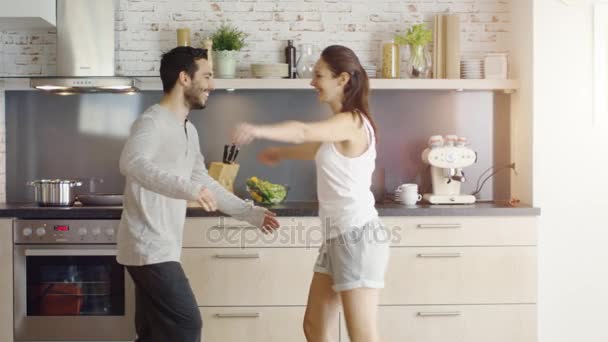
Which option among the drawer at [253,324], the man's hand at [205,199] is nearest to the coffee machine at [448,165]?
the drawer at [253,324]

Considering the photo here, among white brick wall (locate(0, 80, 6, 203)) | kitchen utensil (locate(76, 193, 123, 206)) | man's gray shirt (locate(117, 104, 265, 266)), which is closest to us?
man's gray shirt (locate(117, 104, 265, 266))

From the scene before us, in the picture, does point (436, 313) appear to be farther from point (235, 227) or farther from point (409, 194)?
point (235, 227)

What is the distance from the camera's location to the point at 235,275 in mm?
4383

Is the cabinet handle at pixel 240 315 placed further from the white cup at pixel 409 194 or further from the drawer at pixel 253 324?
the white cup at pixel 409 194

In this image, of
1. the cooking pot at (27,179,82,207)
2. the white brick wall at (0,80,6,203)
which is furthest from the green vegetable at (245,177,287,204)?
the white brick wall at (0,80,6,203)

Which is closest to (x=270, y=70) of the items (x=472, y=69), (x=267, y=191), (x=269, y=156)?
(x=267, y=191)

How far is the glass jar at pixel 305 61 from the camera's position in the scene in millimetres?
4824

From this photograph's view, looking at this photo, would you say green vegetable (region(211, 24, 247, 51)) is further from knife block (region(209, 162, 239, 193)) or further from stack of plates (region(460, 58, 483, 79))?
stack of plates (region(460, 58, 483, 79))

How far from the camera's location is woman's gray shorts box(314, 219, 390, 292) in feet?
9.71

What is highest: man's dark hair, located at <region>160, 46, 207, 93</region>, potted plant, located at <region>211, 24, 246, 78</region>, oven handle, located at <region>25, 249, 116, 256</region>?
potted plant, located at <region>211, 24, 246, 78</region>

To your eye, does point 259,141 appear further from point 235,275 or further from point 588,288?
point 588,288

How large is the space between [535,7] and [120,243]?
267cm

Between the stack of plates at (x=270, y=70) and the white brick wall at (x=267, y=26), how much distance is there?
278mm

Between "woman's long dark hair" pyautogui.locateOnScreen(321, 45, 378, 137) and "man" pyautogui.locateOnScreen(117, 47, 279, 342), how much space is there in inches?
24.7
